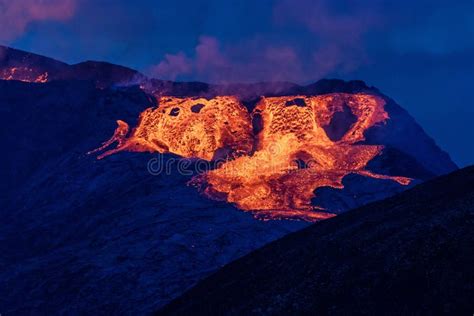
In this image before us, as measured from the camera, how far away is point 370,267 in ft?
67.3

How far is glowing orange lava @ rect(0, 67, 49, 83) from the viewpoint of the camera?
97.9m

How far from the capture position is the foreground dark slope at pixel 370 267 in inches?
703

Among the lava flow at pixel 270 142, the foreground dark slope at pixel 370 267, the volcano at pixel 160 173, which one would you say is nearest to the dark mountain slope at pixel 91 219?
the volcano at pixel 160 173

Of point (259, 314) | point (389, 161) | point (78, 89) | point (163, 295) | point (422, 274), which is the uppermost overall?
point (78, 89)

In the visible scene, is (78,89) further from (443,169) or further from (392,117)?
(443,169)

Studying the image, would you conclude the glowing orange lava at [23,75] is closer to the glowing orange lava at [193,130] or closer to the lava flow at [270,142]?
the lava flow at [270,142]

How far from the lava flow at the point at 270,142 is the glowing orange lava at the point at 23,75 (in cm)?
2112

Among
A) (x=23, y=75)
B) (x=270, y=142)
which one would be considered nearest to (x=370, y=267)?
(x=270, y=142)

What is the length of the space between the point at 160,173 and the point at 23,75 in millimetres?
40152

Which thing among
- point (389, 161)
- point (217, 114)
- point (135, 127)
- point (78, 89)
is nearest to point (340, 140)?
point (389, 161)

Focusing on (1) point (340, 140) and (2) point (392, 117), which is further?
(2) point (392, 117)

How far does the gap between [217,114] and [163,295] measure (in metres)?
46.4

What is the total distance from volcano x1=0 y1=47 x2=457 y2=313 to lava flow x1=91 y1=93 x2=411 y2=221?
0.23 meters

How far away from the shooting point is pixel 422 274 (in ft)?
60.6
